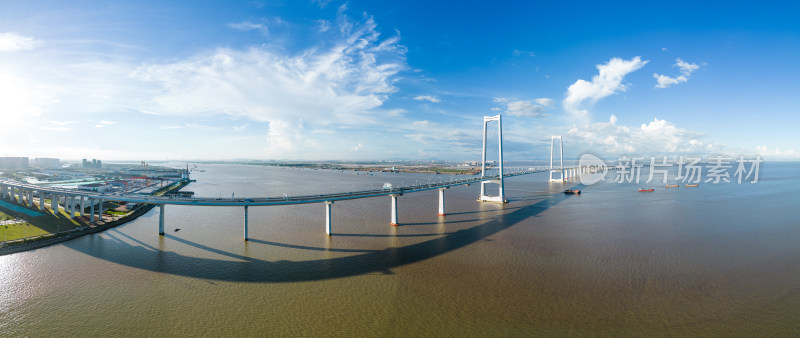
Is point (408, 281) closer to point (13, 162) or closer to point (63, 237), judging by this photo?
point (63, 237)

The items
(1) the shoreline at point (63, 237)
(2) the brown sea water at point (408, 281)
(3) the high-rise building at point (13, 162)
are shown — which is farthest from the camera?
(3) the high-rise building at point (13, 162)

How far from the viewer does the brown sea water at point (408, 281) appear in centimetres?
779

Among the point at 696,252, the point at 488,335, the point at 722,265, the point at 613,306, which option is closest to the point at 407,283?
the point at 488,335

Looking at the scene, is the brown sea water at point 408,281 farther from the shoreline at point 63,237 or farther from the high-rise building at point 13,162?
the high-rise building at point 13,162

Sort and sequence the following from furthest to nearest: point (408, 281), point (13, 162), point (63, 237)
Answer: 1. point (13, 162)
2. point (63, 237)
3. point (408, 281)

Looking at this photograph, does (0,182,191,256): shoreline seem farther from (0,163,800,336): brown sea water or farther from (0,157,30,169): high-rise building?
(0,157,30,169): high-rise building

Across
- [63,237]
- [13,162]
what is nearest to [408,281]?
[63,237]

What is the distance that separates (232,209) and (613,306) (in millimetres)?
24913

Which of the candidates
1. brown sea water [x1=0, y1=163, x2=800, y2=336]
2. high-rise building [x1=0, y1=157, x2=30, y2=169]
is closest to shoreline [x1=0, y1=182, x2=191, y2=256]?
brown sea water [x1=0, y1=163, x2=800, y2=336]

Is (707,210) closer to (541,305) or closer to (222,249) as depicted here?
(541,305)

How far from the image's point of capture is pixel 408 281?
10.4 metres

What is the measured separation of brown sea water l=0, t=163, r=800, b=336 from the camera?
779cm

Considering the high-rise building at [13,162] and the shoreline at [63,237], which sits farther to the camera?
the high-rise building at [13,162]

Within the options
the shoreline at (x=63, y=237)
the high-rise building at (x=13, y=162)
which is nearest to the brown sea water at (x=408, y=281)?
the shoreline at (x=63, y=237)
